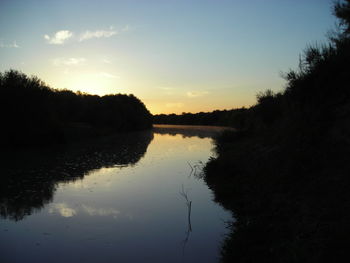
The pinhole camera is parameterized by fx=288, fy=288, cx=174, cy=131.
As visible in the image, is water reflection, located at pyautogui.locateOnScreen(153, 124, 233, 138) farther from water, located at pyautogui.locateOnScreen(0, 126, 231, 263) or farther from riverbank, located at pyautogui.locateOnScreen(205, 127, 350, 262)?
riverbank, located at pyautogui.locateOnScreen(205, 127, 350, 262)

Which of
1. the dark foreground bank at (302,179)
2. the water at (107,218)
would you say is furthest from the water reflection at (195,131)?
the water at (107,218)

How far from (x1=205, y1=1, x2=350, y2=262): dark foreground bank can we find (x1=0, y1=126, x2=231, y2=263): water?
94 cm

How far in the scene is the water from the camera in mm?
7090

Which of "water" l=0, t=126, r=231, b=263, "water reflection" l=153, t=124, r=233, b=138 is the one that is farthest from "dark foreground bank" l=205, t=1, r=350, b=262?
"water reflection" l=153, t=124, r=233, b=138

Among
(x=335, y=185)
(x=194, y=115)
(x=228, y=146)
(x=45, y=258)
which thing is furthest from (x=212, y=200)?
(x=194, y=115)

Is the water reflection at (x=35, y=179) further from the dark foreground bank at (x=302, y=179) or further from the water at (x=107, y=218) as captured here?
the dark foreground bank at (x=302, y=179)

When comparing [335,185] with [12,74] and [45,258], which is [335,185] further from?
[12,74]

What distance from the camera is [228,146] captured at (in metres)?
22.8

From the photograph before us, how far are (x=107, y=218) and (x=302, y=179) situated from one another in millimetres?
6541

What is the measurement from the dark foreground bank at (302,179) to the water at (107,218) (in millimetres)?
939

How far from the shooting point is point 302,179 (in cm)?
934

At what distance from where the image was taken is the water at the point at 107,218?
23.3 ft

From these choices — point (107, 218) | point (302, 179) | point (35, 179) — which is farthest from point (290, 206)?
point (35, 179)

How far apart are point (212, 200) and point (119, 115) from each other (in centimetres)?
6637
